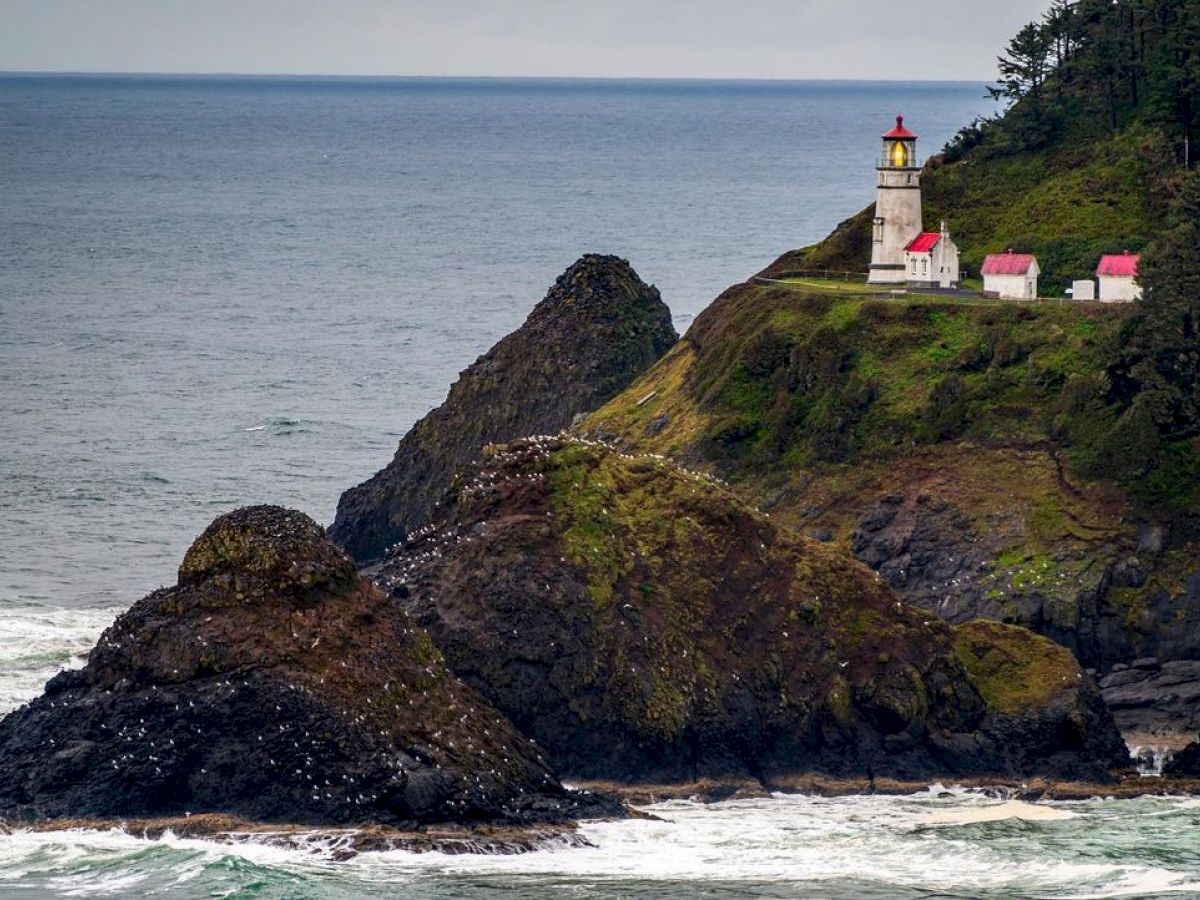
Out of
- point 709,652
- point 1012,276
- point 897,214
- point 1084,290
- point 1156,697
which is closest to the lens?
point 709,652

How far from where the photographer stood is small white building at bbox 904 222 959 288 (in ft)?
329

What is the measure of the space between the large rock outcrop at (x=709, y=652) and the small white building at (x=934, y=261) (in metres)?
28.9

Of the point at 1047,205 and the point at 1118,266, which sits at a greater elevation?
the point at 1047,205

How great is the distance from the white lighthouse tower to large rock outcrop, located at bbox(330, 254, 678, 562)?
375 inches

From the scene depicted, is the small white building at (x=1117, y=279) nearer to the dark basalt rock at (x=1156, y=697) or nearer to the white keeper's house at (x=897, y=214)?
the white keeper's house at (x=897, y=214)

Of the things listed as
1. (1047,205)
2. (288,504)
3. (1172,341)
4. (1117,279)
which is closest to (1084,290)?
(1117,279)

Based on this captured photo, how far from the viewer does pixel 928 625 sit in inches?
2803

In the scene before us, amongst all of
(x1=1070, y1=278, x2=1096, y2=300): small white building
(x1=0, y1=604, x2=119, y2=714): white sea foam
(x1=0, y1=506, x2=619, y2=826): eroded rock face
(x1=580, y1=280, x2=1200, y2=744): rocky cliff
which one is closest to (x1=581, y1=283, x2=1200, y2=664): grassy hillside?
(x1=580, y1=280, x2=1200, y2=744): rocky cliff

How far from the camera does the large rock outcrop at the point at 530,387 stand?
95812mm

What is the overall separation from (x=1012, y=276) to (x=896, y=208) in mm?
7641

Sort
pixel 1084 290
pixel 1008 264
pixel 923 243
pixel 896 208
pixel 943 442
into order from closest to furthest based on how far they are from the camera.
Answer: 1. pixel 943 442
2. pixel 1084 290
3. pixel 1008 264
4. pixel 923 243
5. pixel 896 208

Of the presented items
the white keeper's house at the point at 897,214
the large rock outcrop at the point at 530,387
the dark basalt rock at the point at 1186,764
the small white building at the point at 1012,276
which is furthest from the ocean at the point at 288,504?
the small white building at the point at 1012,276

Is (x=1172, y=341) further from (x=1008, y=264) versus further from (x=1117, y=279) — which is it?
(x=1008, y=264)

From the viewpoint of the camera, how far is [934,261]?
100 meters
